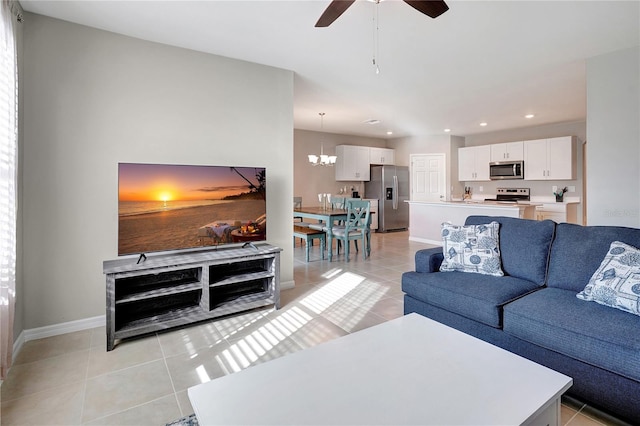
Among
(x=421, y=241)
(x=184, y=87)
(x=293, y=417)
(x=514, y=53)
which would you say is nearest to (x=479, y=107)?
(x=514, y=53)

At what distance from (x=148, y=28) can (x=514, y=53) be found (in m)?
3.50

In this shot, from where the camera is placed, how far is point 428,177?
28.1ft

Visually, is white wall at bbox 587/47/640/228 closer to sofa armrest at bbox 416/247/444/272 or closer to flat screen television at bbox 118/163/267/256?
sofa armrest at bbox 416/247/444/272

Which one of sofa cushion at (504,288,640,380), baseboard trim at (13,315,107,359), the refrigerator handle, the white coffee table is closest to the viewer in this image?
the white coffee table

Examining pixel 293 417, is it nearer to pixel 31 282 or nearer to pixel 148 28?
pixel 31 282

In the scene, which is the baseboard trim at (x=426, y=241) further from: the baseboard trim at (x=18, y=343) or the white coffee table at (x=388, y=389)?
the baseboard trim at (x=18, y=343)

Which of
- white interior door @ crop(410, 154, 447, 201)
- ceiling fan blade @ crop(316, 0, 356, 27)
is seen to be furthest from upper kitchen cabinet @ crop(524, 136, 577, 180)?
ceiling fan blade @ crop(316, 0, 356, 27)

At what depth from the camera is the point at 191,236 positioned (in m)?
3.00

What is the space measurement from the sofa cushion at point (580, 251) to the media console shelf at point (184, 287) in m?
2.32

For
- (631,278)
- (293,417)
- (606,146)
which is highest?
(606,146)

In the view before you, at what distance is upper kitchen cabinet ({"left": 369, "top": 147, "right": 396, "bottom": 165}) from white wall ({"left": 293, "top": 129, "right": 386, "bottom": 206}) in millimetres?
606

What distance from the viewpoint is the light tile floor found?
1748 mm

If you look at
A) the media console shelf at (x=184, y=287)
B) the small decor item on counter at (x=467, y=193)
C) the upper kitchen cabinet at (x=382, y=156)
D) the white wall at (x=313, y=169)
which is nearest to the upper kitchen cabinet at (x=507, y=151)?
the small decor item on counter at (x=467, y=193)

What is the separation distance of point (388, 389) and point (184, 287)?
206cm
